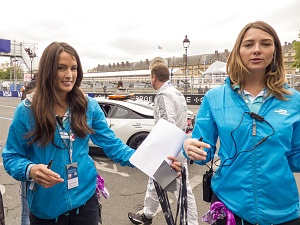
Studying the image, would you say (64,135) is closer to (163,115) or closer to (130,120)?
(163,115)

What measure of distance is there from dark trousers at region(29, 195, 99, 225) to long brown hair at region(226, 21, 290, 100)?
1.29 metres

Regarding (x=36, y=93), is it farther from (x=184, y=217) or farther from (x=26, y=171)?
(x=184, y=217)

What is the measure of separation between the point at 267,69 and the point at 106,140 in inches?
49.6

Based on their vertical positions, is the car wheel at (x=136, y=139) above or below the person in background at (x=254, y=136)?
below

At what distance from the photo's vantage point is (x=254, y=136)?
1.48m

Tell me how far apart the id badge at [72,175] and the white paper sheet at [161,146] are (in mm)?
440

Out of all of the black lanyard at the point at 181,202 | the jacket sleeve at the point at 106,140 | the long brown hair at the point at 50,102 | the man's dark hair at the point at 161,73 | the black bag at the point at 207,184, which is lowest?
the black lanyard at the point at 181,202

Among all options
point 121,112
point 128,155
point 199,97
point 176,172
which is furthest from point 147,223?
point 199,97

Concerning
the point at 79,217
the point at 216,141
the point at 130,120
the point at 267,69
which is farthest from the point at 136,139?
the point at 267,69

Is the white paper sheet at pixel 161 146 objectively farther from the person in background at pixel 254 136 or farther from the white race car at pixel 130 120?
the white race car at pixel 130 120

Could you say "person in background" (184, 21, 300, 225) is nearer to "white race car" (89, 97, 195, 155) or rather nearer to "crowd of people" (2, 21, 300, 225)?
"crowd of people" (2, 21, 300, 225)

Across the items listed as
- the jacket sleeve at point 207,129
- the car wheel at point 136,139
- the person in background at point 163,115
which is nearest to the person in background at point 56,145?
the jacket sleeve at point 207,129

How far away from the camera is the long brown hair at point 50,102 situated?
5.61 ft

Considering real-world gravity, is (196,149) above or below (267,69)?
below
